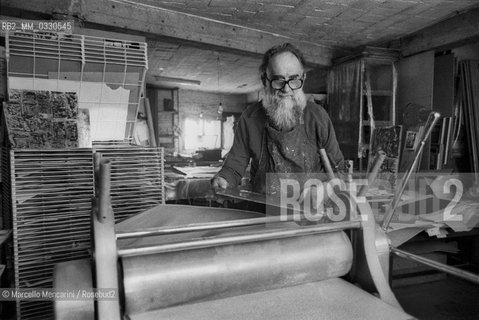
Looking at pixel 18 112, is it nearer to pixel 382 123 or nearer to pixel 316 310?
pixel 316 310

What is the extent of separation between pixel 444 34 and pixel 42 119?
434 centimetres

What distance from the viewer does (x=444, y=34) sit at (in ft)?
13.3

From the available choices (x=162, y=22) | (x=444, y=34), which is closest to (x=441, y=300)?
(x=444, y=34)

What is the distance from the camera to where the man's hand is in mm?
1861

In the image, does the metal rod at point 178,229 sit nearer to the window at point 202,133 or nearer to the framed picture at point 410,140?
the framed picture at point 410,140

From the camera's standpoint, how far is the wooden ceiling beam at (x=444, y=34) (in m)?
3.72

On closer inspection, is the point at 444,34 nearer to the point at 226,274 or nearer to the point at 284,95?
the point at 284,95

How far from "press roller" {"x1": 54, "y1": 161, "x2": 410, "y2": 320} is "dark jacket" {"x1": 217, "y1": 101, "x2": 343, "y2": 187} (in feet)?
3.60

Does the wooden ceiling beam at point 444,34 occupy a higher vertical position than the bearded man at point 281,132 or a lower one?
higher

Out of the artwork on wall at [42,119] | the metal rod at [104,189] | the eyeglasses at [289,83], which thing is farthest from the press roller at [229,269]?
the artwork on wall at [42,119]

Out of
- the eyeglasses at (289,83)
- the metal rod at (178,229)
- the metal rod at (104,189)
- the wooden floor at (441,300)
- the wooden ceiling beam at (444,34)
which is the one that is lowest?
the wooden floor at (441,300)

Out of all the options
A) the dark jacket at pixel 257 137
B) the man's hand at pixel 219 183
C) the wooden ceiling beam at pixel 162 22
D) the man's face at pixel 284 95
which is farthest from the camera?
the wooden ceiling beam at pixel 162 22

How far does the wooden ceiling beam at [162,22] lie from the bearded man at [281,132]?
2171mm

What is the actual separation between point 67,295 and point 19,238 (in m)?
1.29
